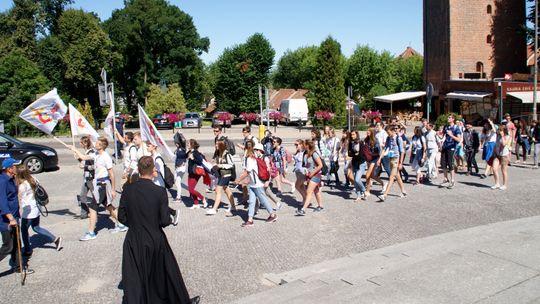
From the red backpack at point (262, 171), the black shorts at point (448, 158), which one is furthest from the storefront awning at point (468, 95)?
the red backpack at point (262, 171)

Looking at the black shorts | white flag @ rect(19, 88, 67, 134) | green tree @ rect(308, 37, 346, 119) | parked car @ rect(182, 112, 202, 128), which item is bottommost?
the black shorts

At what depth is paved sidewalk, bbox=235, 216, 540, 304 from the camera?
5.94m

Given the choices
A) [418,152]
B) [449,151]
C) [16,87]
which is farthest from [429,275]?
[16,87]

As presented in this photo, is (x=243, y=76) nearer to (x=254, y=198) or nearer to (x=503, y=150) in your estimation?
(x=503, y=150)

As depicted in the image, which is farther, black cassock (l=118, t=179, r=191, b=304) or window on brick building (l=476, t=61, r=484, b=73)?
window on brick building (l=476, t=61, r=484, b=73)

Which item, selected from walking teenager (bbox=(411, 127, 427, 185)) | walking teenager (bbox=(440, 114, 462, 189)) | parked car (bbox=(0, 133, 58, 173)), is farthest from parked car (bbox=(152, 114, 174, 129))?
walking teenager (bbox=(440, 114, 462, 189))

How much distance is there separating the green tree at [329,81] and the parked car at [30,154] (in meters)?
26.2

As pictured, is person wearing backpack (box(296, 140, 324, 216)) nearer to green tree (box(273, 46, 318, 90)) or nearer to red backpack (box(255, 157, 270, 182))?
red backpack (box(255, 157, 270, 182))

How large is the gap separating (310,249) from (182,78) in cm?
5143

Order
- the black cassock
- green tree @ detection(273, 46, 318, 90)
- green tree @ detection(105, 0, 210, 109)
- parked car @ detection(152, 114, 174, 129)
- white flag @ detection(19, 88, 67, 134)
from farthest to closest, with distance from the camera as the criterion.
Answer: green tree @ detection(273, 46, 318, 90)
green tree @ detection(105, 0, 210, 109)
parked car @ detection(152, 114, 174, 129)
white flag @ detection(19, 88, 67, 134)
the black cassock

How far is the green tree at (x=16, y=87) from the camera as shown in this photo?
117 ft

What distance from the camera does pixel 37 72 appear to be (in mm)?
39000

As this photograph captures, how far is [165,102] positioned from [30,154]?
108ft

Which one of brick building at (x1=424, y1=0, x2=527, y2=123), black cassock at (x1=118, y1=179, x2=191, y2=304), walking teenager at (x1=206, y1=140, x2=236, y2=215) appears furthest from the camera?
brick building at (x1=424, y1=0, x2=527, y2=123)
